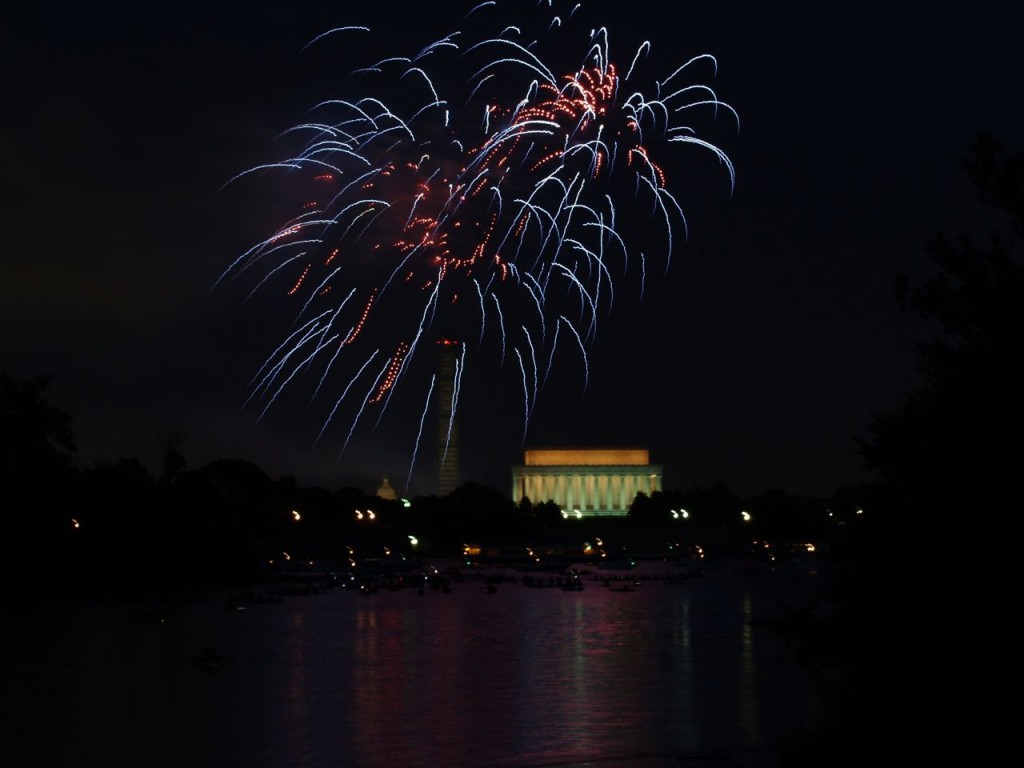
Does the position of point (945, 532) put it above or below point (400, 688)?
above

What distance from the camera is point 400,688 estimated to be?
41250 mm

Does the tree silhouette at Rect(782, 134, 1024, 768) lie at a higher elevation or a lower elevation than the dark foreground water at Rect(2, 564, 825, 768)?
higher

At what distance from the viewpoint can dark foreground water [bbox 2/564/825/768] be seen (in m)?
29.8

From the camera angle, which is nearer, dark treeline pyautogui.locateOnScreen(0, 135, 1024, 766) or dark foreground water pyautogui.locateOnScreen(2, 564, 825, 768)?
dark treeline pyautogui.locateOnScreen(0, 135, 1024, 766)

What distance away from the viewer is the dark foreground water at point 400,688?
1173 inches

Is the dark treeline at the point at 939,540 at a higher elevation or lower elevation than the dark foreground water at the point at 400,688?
higher

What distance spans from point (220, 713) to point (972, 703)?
23259mm

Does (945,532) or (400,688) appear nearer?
(945,532)

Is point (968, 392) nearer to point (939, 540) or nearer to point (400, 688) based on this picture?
point (939, 540)

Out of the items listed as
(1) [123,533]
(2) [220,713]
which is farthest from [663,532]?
(2) [220,713]

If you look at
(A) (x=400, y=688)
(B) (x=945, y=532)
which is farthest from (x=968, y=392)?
(A) (x=400, y=688)

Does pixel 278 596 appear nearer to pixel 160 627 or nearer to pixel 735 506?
pixel 160 627

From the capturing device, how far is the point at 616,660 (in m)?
48.5

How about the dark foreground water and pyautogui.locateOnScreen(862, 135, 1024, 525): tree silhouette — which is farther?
the dark foreground water
